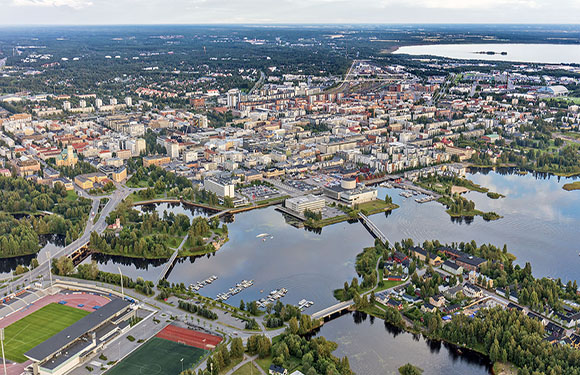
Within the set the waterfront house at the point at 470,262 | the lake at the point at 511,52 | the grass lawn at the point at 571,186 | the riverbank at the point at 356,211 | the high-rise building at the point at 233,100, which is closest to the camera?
the waterfront house at the point at 470,262

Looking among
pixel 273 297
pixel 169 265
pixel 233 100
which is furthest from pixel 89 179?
pixel 233 100

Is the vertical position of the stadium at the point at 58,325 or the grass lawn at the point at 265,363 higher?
the stadium at the point at 58,325

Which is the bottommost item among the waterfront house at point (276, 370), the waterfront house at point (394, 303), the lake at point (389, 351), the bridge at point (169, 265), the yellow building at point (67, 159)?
the lake at point (389, 351)

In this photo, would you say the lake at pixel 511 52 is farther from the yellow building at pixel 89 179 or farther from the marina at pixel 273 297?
the marina at pixel 273 297

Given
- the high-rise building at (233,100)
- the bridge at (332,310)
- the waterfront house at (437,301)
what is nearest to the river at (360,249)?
the bridge at (332,310)

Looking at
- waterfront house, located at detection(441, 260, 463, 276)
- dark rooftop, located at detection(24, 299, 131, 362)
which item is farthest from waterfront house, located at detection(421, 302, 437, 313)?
dark rooftop, located at detection(24, 299, 131, 362)

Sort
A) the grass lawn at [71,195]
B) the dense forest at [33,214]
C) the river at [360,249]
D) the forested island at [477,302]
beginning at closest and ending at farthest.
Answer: the forested island at [477,302] < the river at [360,249] < the dense forest at [33,214] < the grass lawn at [71,195]

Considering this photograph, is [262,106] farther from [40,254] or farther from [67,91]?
[40,254]

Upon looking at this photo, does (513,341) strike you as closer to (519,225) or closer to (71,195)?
(519,225)
